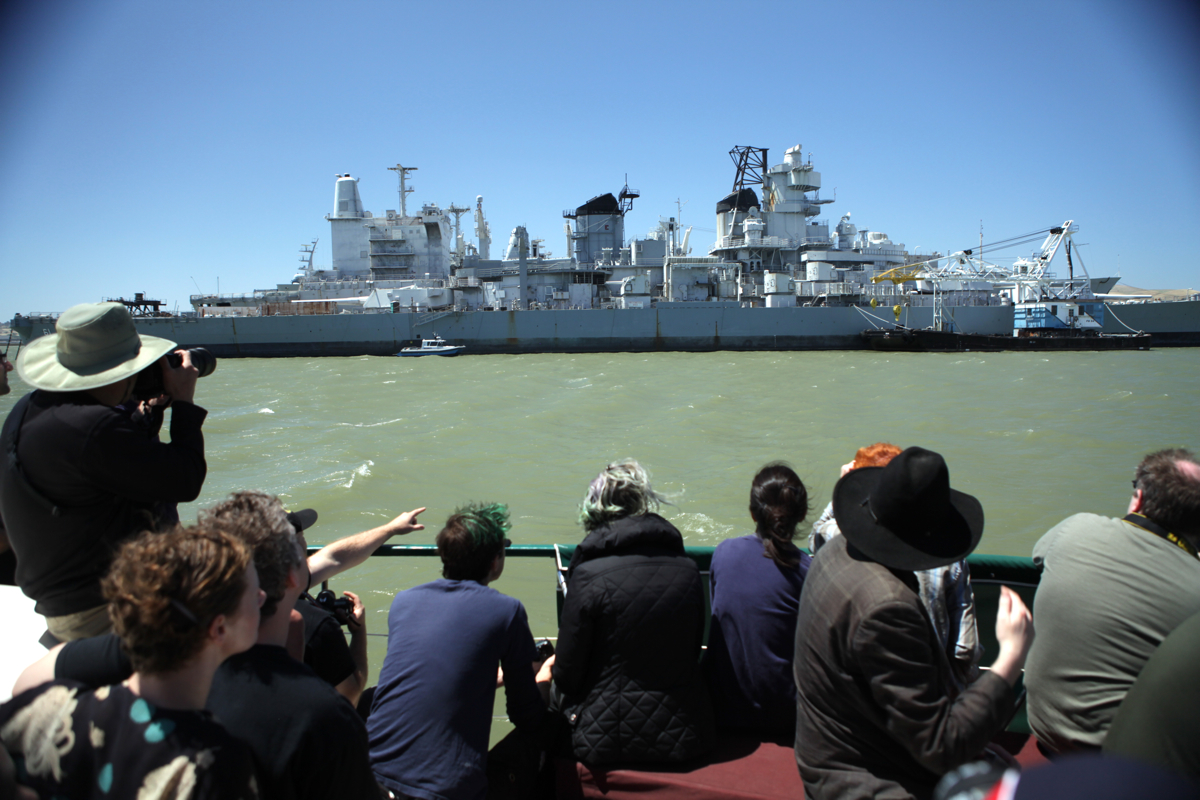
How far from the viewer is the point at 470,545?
7.18 feet

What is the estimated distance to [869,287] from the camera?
130 ft

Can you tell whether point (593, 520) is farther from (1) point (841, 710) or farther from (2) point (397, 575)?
(2) point (397, 575)

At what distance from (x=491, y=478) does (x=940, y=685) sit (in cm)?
856

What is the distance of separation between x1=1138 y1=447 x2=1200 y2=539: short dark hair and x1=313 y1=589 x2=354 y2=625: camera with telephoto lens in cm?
282

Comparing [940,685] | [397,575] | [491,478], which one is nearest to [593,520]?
[940,685]

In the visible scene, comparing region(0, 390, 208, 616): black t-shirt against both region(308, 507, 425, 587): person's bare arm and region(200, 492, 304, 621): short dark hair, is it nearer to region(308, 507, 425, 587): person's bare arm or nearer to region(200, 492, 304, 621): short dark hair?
region(200, 492, 304, 621): short dark hair

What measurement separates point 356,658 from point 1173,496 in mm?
2877

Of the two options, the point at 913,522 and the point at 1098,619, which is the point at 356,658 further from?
the point at 1098,619

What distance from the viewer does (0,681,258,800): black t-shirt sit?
1.08m

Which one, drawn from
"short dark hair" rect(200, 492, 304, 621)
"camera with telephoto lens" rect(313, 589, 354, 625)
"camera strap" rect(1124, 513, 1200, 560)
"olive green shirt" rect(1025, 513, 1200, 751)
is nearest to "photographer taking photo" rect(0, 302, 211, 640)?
"short dark hair" rect(200, 492, 304, 621)

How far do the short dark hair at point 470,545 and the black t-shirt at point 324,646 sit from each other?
1.33 feet

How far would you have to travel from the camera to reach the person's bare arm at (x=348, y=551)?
8.07 feet

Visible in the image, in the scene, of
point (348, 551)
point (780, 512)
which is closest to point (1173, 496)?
point (780, 512)

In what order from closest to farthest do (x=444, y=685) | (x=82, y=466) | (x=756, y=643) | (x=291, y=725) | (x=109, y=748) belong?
(x=109, y=748) < (x=291, y=725) < (x=82, y=466) < (x=444, y=685) < (x=756, y=643)
